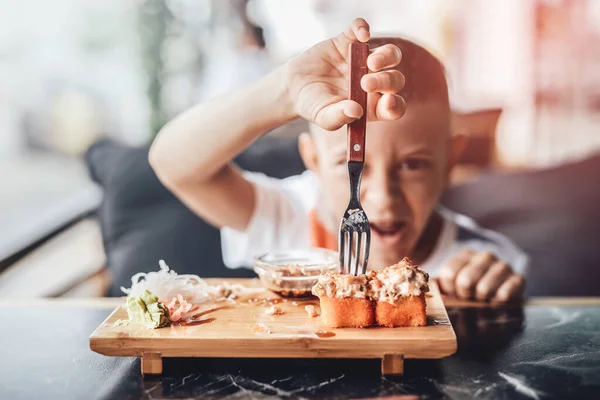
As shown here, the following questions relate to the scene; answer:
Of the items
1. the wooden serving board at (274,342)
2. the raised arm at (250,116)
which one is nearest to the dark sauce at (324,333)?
the wooden serving board at (274,342)

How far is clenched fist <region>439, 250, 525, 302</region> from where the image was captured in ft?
4.98

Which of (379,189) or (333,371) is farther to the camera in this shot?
(379,189)

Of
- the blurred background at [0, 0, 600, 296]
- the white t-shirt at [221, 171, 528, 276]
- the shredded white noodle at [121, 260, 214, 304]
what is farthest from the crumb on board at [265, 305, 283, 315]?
the blurred background at [0, 0, 600, 296]

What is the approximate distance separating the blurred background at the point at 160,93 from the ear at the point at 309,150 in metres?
0.20

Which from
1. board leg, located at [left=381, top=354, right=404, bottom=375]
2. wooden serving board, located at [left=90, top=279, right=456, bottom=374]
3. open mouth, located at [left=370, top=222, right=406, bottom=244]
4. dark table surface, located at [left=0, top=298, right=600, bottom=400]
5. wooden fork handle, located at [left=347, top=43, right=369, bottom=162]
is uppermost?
wooden fork handle, located at [left=347, top=43, right=369, bottom=162]

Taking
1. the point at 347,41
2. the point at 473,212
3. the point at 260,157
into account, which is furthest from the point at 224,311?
the point at 473,212

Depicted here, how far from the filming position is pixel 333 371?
1133 millimetres

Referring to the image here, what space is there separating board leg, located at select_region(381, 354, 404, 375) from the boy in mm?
435

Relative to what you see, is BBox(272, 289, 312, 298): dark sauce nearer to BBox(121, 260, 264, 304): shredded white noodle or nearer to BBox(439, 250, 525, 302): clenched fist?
BBox(121, 260, 264, 304): shredded white noodle

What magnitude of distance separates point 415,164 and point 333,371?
0.69 m

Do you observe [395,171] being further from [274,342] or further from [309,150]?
[274,342]

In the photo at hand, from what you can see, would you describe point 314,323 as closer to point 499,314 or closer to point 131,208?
point 499,314

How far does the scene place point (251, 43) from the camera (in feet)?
7.11

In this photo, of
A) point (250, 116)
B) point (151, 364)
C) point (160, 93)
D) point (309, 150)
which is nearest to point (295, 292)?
point (151, 364)
